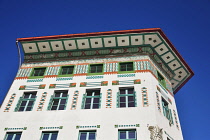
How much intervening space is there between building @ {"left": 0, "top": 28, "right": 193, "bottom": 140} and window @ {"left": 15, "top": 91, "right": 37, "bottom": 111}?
60mm

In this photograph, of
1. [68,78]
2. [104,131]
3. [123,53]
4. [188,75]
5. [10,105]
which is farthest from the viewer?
[188,75]

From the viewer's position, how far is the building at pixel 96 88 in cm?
1497

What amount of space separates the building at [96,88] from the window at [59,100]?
61mm

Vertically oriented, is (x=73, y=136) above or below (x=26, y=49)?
below

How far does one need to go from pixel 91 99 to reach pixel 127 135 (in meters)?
3.53

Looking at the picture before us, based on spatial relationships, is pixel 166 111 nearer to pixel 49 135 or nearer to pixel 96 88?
pixel 96 88

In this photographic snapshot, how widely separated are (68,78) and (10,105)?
3989 millimetres

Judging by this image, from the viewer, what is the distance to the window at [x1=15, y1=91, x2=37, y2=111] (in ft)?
55.3

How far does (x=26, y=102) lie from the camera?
56.6 feet

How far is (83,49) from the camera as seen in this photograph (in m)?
20.2

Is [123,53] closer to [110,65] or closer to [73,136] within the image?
[110,65]

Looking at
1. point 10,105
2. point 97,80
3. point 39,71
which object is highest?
point 39,71

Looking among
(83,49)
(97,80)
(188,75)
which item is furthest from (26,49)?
(188,75)

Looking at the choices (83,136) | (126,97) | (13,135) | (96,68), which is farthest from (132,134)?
(13,135)
